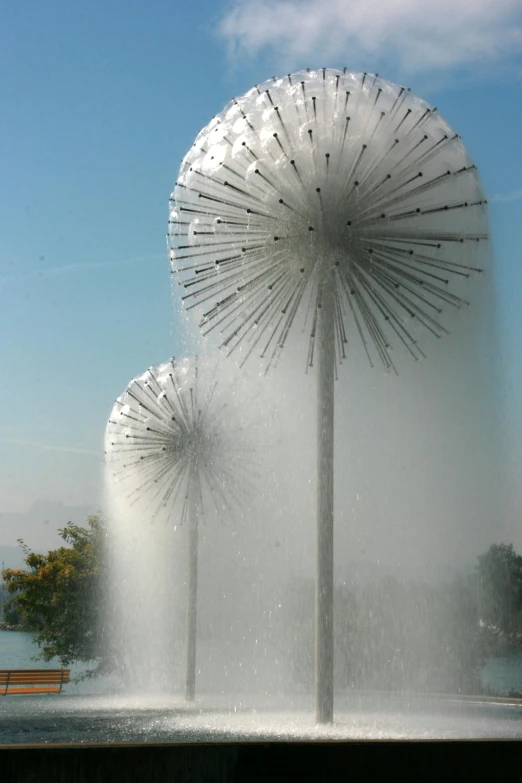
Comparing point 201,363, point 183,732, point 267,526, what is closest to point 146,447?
point 201,363

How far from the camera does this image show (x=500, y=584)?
58.9 ft

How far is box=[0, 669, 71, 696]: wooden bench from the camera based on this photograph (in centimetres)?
2170

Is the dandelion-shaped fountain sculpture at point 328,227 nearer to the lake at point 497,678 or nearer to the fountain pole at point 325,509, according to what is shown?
the fountain pole at point 325,509

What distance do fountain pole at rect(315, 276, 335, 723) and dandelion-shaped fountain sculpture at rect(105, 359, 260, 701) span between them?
14.5 ft

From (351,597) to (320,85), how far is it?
701cm

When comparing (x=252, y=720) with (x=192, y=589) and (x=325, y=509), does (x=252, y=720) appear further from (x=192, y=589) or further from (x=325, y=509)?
(x=192, y=589)

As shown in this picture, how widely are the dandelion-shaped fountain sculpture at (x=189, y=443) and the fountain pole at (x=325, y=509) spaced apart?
443cm

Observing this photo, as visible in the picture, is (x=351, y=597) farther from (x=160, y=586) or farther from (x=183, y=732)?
(x=160, y=586)

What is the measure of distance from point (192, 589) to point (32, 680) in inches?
318

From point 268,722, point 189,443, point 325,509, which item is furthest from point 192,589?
point 325,509

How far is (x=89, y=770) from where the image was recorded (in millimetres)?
6547

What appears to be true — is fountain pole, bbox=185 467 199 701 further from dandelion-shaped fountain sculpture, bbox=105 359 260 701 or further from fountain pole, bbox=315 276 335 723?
fountain pole, bbox=315 276 335 723

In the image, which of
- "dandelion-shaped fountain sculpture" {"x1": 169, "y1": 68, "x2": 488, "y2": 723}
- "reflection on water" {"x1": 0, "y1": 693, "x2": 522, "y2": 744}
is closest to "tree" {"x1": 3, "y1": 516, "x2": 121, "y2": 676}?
"reflection on water" {"x1": 0, "y1": 693, "x2": 522, "y2": 744}

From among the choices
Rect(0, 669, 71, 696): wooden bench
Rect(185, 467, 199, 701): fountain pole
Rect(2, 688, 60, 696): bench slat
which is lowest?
Rect(2, 688, 60, 696): bench slat
